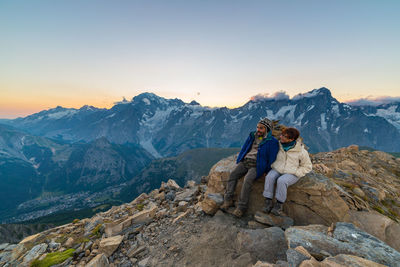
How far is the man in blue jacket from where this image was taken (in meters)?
8.51

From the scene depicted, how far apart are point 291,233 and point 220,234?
135 inches

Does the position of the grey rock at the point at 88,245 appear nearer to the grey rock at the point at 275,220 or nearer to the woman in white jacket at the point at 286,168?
the grey rock at the point at 275,220

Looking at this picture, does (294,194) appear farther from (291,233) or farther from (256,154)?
(291,233)

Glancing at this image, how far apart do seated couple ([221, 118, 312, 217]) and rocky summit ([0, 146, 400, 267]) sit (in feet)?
2.99

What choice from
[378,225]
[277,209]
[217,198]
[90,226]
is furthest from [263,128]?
[90,226]

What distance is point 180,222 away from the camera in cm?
1007

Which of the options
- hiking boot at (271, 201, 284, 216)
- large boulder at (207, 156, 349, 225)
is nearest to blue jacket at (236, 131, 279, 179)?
hiking boot at (271, 201, 284, 216)

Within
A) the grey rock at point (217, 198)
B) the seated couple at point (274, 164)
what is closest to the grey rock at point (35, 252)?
the grey rock at point (217, 198)

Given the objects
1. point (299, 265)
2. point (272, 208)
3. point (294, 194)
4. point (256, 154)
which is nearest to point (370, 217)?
point (294, 194)

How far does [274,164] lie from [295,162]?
945 millimetres

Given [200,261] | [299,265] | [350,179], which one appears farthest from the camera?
[350,179]

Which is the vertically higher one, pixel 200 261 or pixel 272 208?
pixel 272 208

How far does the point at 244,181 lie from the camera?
342 inches

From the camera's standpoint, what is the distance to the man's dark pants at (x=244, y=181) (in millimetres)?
8688
